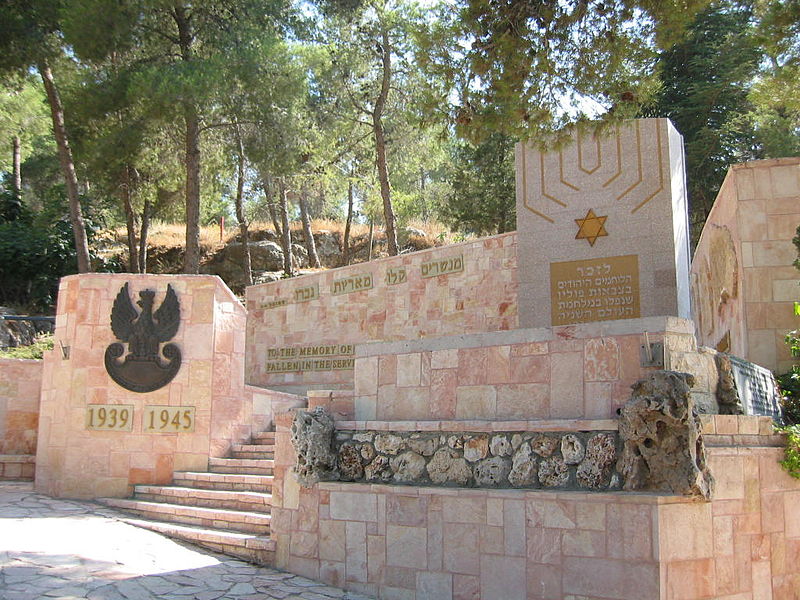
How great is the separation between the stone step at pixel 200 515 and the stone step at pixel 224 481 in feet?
1.39

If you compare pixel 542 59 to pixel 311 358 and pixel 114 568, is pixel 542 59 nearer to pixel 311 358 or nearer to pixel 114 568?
pixel 114 568

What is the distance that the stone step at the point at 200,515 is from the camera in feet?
24.7

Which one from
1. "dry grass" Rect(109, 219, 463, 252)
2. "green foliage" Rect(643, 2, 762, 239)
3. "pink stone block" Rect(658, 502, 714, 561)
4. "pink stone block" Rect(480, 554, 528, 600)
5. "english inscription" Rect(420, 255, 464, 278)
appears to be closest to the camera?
"pink stone block" Rect(658, 502, 714, 561)

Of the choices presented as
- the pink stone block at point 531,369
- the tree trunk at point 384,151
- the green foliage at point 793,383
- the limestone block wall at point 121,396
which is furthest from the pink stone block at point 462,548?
the tree trunk at point 384,151

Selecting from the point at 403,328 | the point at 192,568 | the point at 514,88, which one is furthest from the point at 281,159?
the point at 192,568

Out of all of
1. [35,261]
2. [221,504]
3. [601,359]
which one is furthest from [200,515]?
[35,261]

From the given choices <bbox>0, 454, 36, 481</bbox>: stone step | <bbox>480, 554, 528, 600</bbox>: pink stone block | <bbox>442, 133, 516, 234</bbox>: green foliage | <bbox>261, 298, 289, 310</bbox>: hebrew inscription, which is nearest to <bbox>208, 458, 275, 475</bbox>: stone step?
<bbox>0, 454, 36, 481</bbox>: stone step

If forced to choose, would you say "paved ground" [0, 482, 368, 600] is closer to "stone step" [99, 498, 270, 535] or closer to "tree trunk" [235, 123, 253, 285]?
"stone step" [99, 498, 270, 535]

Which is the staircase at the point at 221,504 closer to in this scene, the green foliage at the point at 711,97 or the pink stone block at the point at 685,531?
the pink stone block at the point at 685,531

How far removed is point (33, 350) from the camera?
1482cm

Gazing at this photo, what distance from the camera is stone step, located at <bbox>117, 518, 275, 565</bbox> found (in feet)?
22.7

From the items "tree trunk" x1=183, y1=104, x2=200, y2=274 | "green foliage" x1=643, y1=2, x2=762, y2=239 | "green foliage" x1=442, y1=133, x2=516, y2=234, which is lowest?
"tree trunk" x1=183, y1=104, x2=200, y2=274

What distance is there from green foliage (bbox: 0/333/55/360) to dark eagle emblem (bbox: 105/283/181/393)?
5.70m

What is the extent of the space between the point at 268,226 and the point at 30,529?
22.6 metres
